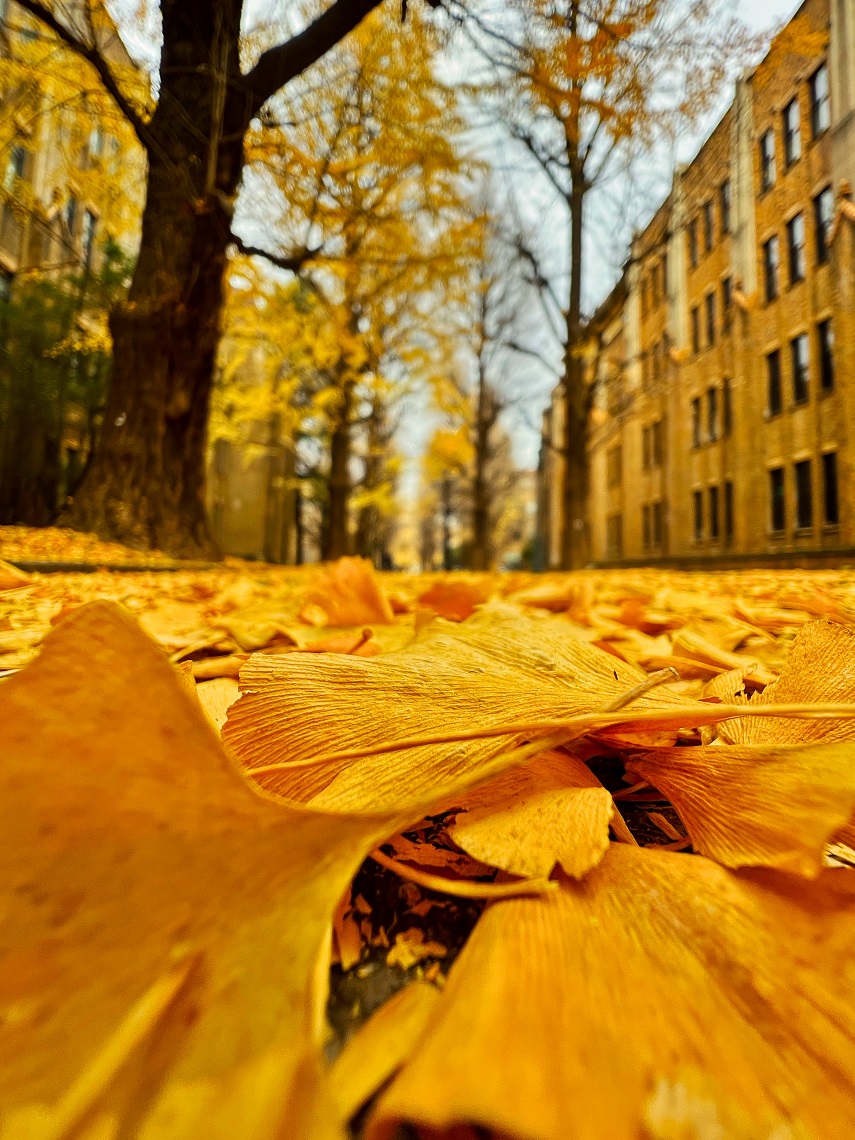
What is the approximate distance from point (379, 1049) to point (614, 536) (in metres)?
21.7

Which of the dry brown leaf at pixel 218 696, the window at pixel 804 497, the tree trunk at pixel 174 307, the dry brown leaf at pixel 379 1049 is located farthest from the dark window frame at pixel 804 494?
the dry brown leaf at pixel 379 1049

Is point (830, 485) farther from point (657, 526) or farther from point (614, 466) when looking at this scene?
point (614, 466)

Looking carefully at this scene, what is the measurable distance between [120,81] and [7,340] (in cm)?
697

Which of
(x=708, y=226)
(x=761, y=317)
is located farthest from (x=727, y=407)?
(x=708, y=226)

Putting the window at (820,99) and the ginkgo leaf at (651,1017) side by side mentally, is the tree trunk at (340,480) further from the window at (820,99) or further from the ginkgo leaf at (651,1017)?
the ginkgo leaf at (651,1017)

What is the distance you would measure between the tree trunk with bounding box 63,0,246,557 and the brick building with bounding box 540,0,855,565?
4.55m

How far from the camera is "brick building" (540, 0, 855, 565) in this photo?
7.74m

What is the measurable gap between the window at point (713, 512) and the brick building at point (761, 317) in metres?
0.05

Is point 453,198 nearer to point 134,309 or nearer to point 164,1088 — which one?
point 134,309

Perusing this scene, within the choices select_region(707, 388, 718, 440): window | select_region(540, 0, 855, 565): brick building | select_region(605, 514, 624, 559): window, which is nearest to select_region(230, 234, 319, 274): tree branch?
select_region(540, 0, 855, 565): brick building

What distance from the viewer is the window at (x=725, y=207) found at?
1011 cm

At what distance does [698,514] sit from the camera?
1470 centimetres

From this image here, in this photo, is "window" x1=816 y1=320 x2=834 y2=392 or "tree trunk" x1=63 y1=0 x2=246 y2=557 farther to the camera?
"window" x1=816 y1=320 x2=834 y2=392

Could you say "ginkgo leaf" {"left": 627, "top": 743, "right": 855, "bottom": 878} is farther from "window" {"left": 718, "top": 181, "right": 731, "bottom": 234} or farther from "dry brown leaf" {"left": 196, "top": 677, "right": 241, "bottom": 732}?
"window" {"left": 718, "top": 181, "right": 731, "bottom": 234}
